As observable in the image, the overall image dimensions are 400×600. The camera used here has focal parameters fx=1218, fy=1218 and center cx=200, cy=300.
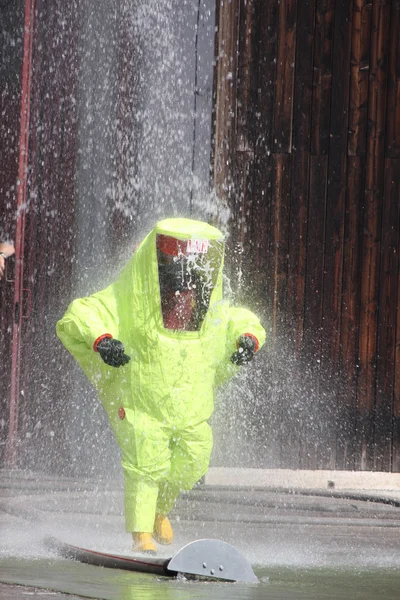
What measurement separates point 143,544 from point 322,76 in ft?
15.0

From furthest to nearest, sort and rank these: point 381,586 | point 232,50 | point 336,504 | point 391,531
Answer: point 232,50, point 336,504, point 391,531, point 381,586

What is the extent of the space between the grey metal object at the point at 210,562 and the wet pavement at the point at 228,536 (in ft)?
0.23

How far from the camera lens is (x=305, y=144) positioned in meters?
8.99

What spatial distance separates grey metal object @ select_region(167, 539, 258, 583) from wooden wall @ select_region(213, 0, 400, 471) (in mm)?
4301

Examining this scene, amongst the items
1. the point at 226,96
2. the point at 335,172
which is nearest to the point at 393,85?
the point at 335,172

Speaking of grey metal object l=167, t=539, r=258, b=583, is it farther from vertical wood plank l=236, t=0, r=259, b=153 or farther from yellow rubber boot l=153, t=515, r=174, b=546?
vertical wood plank l=236, t=0, r=259, b=153

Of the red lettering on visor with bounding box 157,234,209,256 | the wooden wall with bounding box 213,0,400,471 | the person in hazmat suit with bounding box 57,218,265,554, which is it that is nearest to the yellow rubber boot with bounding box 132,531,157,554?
the person in hazmat suit with bounding box 57,218,265,554

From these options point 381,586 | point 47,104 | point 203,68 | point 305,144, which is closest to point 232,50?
point 203,68

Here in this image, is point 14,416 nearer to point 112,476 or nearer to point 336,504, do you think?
point 112,476

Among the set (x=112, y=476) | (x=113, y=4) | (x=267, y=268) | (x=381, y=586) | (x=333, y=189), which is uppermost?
(x=113, y=4)

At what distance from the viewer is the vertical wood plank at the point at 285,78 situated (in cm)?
891

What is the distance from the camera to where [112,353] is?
18.0 ft

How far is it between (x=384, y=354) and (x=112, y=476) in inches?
89.0

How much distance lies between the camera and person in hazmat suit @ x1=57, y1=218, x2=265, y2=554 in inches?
221
